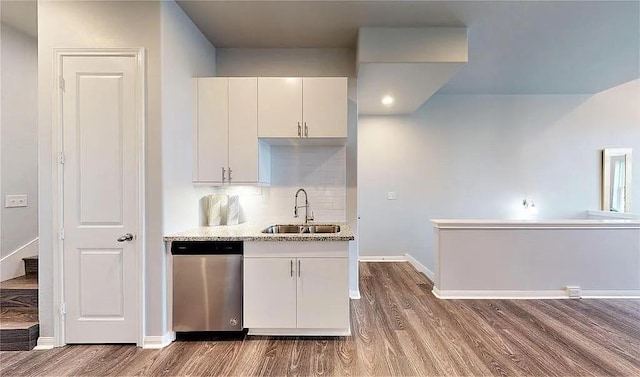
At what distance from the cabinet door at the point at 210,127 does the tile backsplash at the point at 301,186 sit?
543 millimetres

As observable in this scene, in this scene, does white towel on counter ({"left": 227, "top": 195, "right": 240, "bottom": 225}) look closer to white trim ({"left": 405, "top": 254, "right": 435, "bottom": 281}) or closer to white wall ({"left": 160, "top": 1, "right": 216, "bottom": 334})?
white wall ({"left": 160, "top": 1, "right": 216, "bottom": 334})

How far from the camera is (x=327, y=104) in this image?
9.98 ft

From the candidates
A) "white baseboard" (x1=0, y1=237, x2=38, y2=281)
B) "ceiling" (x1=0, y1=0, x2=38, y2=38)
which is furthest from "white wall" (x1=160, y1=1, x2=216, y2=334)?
"white baseboard" (x1=0, y1=237, x2=38, y2=281)

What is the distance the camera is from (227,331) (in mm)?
2684

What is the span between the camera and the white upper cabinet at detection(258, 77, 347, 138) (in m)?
3.04

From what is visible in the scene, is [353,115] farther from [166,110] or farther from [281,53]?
[166,110]

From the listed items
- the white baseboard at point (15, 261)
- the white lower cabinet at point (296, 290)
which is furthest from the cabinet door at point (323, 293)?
the white baseboard at point (15, 261)

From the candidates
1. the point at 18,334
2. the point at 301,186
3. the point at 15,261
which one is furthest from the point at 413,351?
the point at 15,261

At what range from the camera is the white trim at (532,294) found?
371cm

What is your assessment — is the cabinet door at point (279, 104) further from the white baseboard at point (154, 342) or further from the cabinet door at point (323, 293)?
the white baseboard at point (154, 342)

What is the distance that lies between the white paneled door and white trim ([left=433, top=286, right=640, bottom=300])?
10.8 feet

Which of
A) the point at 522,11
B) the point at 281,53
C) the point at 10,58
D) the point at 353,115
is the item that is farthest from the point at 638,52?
the point at 10,58

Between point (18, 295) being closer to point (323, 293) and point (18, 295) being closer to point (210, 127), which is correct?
point (210, 127)

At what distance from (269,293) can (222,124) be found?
5.33ft
